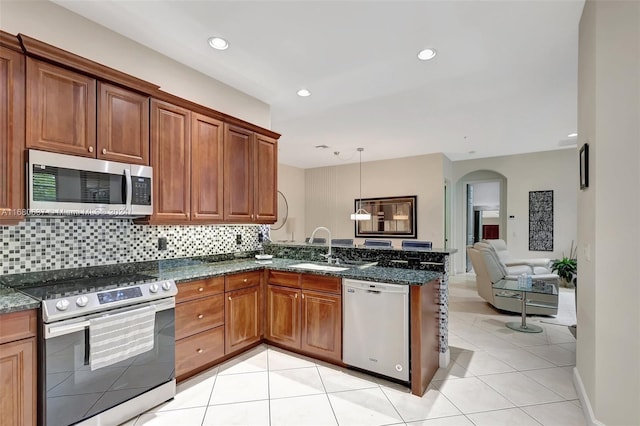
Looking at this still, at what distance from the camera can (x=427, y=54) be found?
9.00 feet

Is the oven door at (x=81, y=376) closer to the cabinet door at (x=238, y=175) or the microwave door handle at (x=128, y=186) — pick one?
the microwave door handle at (x=128, y=186)

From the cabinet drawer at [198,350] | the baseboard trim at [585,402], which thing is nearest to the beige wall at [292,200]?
the cabinet drawer at [198,350]

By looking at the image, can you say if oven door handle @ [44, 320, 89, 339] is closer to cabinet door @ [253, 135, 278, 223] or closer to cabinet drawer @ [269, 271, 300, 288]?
cabinet drawer @ [269, 271, 300, 288]

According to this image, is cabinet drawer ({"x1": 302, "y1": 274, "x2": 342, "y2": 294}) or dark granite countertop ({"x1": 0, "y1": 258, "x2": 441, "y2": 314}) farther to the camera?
cabinet drawer ({"x1": 302, "y1": 274, "x2": 342, "y2": 294})

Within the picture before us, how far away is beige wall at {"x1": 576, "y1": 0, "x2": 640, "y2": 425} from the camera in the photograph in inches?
69.5

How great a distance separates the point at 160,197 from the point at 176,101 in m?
0.88

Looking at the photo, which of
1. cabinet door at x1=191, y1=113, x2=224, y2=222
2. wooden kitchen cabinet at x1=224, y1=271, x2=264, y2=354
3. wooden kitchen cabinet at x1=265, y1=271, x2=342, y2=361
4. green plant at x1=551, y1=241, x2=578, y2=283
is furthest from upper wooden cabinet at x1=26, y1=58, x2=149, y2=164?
green plant at x1=551, y1=241, x2=578, y2=283

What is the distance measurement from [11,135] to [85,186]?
1.53 ft

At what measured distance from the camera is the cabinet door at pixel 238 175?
10.5 ft

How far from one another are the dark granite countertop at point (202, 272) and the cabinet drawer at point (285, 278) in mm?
57

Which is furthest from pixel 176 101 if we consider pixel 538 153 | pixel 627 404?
pixel 538 153

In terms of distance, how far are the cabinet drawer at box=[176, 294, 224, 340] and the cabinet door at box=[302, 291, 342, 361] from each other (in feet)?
2.59

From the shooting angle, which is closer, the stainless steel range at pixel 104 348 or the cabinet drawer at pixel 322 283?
the stainless steel range at pixel 104 348

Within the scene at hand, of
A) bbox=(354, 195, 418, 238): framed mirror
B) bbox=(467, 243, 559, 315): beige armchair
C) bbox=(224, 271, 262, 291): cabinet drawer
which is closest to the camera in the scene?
bbox=(224, 271, 262, 291): cabinet drawer
